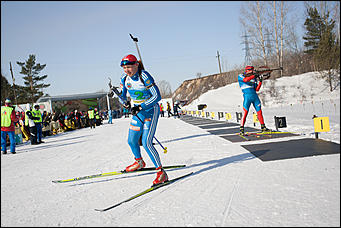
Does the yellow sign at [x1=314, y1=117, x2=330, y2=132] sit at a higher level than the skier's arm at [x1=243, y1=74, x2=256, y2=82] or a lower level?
lower

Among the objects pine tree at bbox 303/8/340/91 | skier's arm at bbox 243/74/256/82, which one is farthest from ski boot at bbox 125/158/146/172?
pine tree at bbox 303/8/340/91

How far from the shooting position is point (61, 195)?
12.7ft

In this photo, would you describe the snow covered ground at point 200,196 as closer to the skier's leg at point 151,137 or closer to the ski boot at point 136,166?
the ski boot at point 136,166

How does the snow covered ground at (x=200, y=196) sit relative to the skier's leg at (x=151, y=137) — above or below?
below

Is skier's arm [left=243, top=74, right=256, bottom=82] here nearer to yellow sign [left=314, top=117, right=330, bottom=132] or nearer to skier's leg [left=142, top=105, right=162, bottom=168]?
yellow sign [left=314, top=117, right=330, bottom=132]

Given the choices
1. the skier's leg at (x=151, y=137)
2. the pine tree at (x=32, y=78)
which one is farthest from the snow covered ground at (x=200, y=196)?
the pine tree at (x=32, y=78)

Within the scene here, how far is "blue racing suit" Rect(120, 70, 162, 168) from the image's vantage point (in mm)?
4184

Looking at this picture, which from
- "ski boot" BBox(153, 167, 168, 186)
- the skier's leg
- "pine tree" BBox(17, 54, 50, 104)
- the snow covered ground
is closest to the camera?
the snow covered ground

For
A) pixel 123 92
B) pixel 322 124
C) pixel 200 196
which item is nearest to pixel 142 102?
pixel 123 92

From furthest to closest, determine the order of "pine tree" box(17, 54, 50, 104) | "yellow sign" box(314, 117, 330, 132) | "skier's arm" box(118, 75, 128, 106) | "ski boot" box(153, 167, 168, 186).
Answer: "pine tree" box(17, 54, 50, 104)
"yellow sign" box(314, 117, 330, 132)
"skier's arm" box(118, 75, 128, 106)
"ski boot" box(153, 167, 168, 186)

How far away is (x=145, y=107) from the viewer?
4211 mm

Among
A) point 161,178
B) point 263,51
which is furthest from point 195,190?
point 263,51

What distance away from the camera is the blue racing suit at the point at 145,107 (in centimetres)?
418

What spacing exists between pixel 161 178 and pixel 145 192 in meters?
0.43
